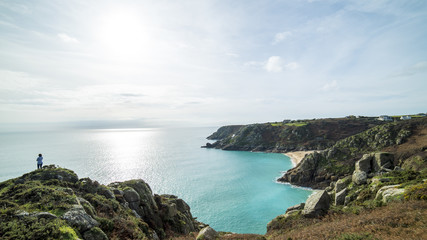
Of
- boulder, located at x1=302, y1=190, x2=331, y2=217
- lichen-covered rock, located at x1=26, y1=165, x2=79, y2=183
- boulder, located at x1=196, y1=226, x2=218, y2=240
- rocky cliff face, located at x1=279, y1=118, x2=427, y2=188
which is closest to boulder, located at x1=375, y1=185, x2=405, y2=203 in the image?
boulder, located at x1=302, y1=190, x2=331, y2=217

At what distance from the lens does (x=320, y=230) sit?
14586mm

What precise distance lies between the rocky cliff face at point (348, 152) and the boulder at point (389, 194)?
3482 centimetres

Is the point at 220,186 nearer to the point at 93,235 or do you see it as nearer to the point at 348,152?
the point at 348,152

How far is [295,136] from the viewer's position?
121875mm

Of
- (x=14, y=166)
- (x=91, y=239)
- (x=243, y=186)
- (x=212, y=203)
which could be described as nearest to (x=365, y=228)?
(x=91, y=239)

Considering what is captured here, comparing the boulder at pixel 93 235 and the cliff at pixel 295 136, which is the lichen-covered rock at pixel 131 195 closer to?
the boulder at pixel 93 235

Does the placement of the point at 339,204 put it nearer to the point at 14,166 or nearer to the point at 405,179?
the point at 405,179

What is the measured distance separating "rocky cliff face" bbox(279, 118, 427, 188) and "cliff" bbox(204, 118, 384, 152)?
44.5 metres

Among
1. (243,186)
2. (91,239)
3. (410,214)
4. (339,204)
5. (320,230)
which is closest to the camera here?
(91,239)

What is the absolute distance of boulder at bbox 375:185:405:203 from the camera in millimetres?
17906

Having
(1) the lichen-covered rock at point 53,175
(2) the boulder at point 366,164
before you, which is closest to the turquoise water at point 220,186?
(2) the boulder at point 366,164

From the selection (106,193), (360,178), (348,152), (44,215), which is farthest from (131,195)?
(348,152)

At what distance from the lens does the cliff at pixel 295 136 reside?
112562 mm

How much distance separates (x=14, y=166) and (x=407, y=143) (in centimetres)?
14394
